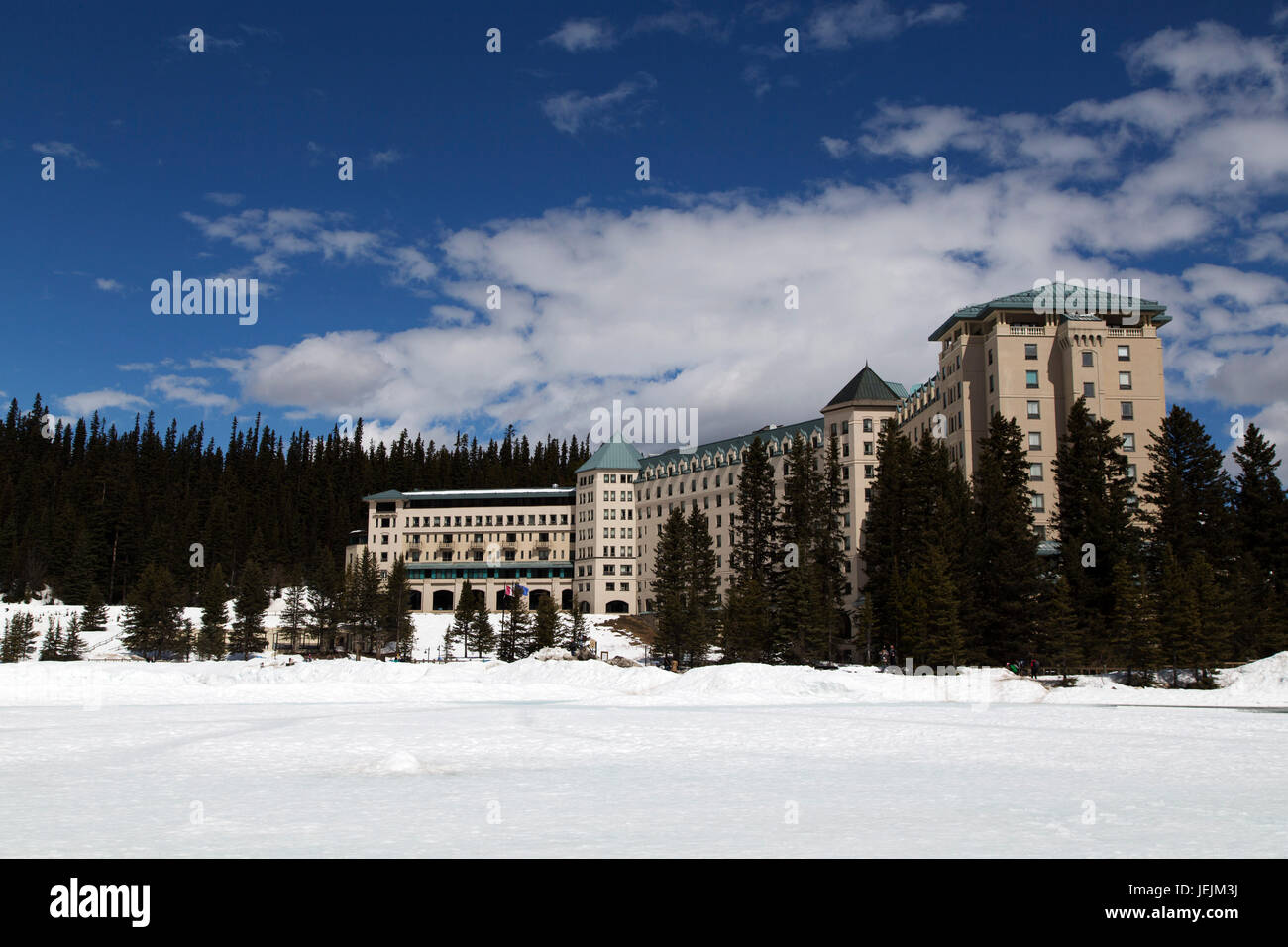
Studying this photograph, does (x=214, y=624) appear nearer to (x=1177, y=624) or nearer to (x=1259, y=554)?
(x=1177, y=624)

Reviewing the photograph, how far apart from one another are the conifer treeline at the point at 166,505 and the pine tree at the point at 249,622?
1116 cm

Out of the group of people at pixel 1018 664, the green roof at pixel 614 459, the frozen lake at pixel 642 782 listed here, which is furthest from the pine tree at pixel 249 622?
the frozen lake at pixel 642 782

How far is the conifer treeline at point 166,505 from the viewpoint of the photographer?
13862 centimetres

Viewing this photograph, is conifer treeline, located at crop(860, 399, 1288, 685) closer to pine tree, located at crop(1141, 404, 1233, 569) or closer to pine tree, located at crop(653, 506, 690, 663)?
pine tree, located at crop(1141, 404, 1233, 569)

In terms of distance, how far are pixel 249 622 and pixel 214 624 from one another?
17.3 ft

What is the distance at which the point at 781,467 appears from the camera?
132250mm

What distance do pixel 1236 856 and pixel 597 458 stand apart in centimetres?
14287

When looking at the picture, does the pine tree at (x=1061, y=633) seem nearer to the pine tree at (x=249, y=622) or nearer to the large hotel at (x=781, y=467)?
the large hotel at (x=781, y=467)

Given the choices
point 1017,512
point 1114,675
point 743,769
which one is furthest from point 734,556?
point 743,769

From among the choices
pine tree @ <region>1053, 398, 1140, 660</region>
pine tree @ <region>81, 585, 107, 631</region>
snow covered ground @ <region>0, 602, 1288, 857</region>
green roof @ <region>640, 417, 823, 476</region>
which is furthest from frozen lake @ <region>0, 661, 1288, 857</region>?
green roof @ <region>640, 417, 823, 476</region>

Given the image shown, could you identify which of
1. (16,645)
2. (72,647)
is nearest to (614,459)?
(72,647)
